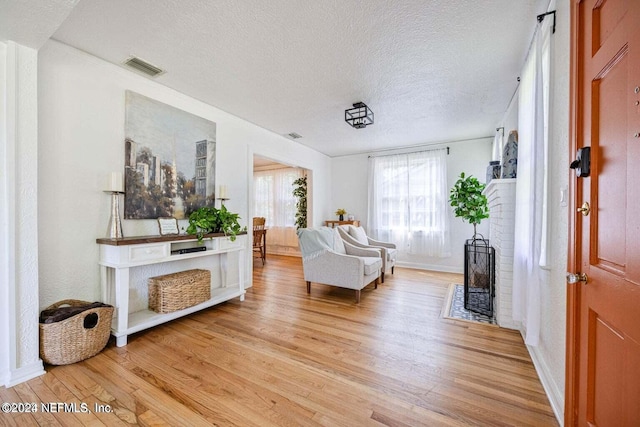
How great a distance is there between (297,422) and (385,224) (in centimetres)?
449

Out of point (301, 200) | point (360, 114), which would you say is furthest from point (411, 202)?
point (360, 114)

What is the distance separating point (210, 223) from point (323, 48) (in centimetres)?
202

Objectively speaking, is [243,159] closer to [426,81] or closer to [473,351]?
[426,81]

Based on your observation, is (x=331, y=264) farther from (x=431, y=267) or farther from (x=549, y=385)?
(x=431, y=267)

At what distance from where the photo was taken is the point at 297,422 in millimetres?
1371

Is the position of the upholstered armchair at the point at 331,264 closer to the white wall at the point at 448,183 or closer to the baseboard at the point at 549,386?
the baseboard at the point at 549,386

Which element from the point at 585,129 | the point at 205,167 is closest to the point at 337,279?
the point at 205,167

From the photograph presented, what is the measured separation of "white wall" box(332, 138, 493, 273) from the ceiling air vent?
4125 millimetres

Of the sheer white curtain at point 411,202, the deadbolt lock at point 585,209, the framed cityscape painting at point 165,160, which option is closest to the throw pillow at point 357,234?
the sheer white curtain at point 411,202

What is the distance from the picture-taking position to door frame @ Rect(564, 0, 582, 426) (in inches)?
45.0

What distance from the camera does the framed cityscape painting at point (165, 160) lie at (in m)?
2.57

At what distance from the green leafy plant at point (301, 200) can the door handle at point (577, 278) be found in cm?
502

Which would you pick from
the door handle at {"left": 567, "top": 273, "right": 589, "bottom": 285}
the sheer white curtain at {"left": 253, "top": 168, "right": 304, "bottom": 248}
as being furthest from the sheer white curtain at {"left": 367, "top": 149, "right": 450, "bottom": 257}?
the door handle at {"left": 567, "top": 273, "right": 589, "bottom": 285}

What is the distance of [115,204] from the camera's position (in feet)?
7.56
